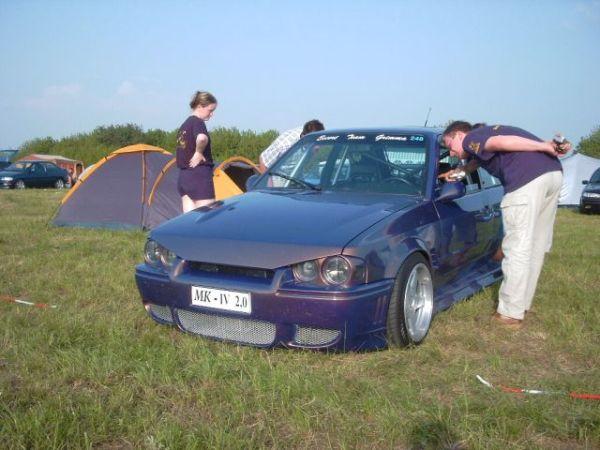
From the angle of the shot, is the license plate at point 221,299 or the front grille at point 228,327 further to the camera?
the front grille at point 228,327

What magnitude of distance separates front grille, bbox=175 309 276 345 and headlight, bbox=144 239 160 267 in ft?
1.20

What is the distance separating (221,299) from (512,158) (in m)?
2.43

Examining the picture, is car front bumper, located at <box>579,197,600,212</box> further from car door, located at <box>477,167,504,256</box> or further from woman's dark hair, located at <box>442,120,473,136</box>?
woman's dark hair, located at <box>442,120,473,136</box>

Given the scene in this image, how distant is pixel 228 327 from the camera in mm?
3574

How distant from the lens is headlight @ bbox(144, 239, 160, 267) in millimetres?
3852

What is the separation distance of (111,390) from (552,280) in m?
4.59

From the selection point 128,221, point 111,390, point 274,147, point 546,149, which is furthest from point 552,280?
point 128,221

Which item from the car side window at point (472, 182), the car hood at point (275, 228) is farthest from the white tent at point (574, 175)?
the car hood at point (275, 228)

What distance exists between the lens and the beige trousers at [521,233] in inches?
175

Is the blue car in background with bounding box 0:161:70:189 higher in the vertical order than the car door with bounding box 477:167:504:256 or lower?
lower

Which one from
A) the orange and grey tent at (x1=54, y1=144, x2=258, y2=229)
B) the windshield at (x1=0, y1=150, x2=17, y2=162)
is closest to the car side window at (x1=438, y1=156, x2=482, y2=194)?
the orange and grey tent at (x1=54, y1=144, x2=258, y2=229)

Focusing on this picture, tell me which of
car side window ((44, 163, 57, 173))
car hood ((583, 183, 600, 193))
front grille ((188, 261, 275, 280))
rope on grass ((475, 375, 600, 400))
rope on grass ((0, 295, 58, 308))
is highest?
front grille ((188, 261, 275, 280))

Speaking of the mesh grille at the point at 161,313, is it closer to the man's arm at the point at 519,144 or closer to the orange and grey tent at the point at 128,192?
the man's arm at the point at 519,144

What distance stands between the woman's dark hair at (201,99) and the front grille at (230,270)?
2.63 m
